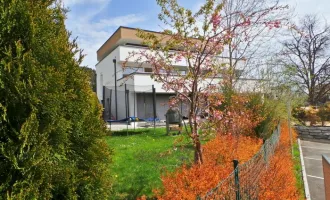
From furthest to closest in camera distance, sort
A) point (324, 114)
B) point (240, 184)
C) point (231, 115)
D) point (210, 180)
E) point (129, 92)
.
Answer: point (129, 92) → point (324, 114) → point (231, 115) → point (210, 180) → point (240, 184)

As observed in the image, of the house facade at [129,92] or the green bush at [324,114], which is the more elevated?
the house facade at [129,92]

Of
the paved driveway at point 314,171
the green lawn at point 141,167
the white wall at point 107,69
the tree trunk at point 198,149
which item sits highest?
the white wall at point 107,69

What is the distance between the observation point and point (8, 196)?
1.82 meters

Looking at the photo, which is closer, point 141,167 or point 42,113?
point 42,113

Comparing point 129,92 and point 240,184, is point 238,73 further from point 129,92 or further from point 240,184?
point 240,184

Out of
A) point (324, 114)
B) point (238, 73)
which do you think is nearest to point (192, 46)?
point (238, 73)

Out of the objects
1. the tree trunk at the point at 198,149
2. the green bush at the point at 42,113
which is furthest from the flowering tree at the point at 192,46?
the green bush at the point at 42,113

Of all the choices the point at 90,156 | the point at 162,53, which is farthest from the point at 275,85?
the point at 90,156

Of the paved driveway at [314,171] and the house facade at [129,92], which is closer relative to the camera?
the paved driveway at [314,171]

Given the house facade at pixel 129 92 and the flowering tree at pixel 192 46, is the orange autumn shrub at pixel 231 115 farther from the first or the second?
the house facade at pixel 129 92

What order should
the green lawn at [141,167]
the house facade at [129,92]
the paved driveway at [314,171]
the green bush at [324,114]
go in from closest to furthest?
the green lawn at [141,167] < the paved driveway at [314,171] < the green bush at [324,114] < the house facade at [129,92]

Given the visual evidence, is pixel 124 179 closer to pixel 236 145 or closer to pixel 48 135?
pixel 236 145

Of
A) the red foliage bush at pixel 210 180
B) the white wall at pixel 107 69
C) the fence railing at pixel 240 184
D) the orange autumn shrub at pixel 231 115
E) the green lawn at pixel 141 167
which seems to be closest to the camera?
the fence railing at pixel 240 184

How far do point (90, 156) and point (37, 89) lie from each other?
894mm
